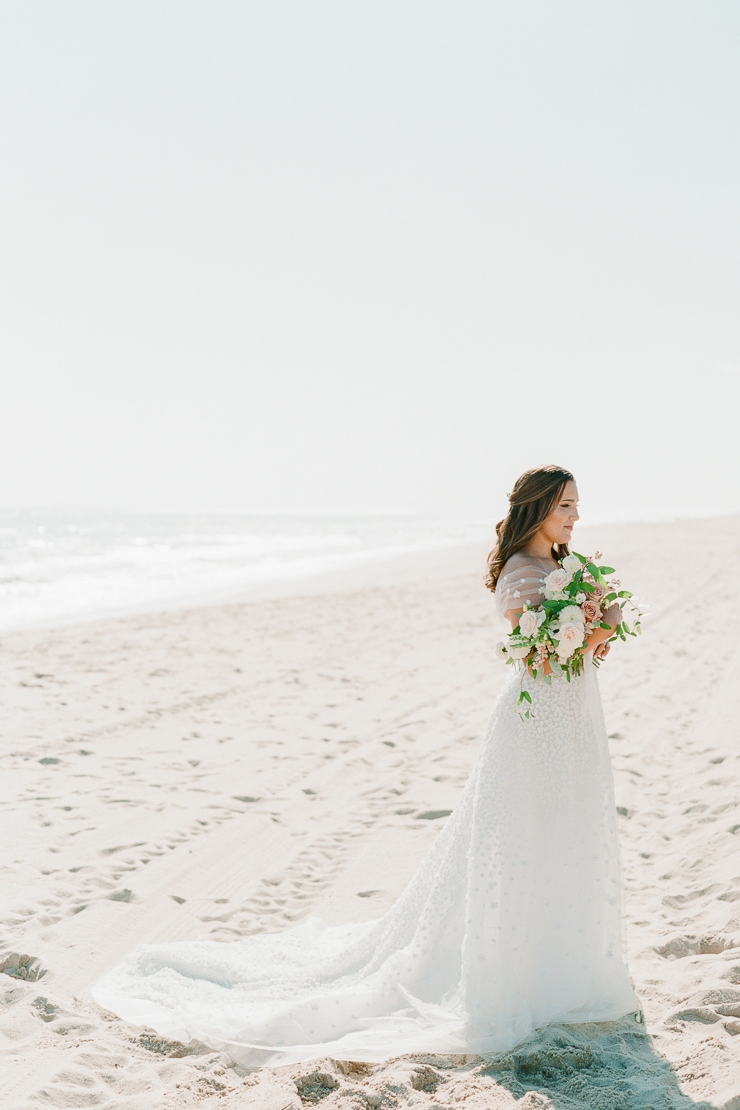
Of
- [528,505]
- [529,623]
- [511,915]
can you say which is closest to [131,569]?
[528,505]

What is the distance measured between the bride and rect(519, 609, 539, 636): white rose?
166 millimetres

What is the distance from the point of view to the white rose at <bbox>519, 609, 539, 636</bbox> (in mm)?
3100

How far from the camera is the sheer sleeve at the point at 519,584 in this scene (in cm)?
328

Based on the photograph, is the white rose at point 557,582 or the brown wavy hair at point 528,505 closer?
the white rose at point 557,582

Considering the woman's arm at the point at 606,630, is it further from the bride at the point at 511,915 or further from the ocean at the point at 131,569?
the ocean at the point at 131,569

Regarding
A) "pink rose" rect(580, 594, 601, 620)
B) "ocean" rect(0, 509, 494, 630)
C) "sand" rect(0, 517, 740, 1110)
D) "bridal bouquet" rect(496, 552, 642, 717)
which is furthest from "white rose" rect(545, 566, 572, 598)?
"ocean" rect(0, 509, 494, 630)

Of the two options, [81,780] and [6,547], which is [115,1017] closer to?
[81,780]

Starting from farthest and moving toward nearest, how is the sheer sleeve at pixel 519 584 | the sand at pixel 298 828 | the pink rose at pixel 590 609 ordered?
the sheer sleeve at pixel 519 584 < the pink rose at pixel 590 609 < the sand at pixel 298 828

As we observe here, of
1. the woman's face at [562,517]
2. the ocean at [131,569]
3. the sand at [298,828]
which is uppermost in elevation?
the woman's face at [562,517]

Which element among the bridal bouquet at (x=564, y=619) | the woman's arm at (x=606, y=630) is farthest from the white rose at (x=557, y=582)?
the woman's arm at (x=606, y=630)

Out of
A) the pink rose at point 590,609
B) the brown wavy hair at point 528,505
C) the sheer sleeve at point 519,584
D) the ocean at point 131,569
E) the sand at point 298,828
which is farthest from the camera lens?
the ocean at point 131,569

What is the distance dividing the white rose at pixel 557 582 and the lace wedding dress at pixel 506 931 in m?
0.12

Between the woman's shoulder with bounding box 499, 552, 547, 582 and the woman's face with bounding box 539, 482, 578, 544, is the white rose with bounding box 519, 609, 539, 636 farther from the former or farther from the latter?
the woman's face with bounding box 539, 482, 578, 544

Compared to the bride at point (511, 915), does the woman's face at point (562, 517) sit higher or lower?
higher
